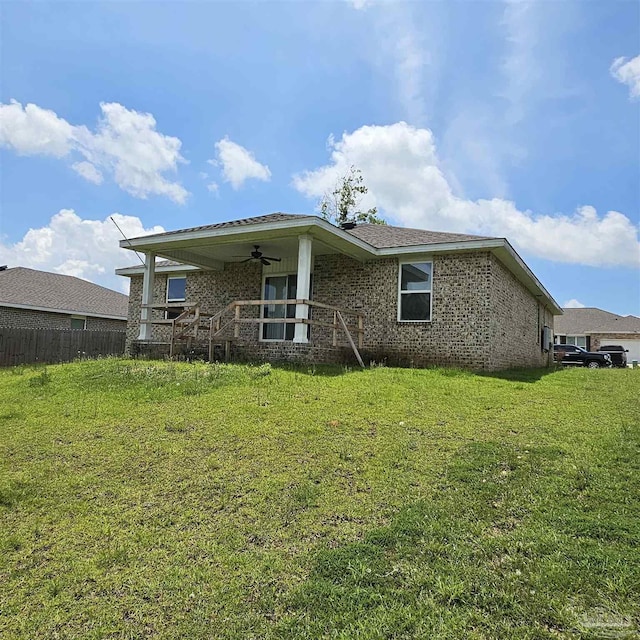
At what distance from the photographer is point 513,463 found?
4570mm

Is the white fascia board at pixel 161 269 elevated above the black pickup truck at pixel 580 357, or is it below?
above

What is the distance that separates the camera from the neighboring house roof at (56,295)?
2155 centimetres

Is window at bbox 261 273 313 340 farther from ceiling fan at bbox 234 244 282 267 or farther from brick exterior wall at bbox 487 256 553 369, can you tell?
brick exterior wall at bbox 487 256 553 369

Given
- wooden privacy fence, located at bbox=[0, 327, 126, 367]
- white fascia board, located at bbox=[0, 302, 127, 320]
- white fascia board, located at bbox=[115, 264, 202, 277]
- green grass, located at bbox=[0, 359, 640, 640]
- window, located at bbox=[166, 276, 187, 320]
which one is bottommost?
green grass, located at bbox=[0, 359, 640, 640]

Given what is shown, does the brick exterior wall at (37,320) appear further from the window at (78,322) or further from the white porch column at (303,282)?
the white porch column at (303,282)

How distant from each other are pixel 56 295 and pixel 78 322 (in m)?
1.65

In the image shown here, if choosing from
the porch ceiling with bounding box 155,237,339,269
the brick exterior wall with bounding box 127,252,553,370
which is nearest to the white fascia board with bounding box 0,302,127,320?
the porch ceiling with bounding box 155,237,339,269

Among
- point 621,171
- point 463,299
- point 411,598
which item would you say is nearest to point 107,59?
point 463,299

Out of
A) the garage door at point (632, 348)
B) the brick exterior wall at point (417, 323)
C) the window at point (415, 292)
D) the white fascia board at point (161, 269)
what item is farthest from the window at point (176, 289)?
the garage door at point (632, 348)

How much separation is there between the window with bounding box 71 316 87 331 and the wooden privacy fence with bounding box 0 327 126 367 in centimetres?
494

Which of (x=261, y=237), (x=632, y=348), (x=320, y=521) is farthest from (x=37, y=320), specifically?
(x=632, y=348)

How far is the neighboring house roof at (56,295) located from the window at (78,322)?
47cm

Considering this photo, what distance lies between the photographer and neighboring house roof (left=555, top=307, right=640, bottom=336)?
38.5 metres

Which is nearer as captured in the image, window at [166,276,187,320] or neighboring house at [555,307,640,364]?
window at [166,276,187,320]
